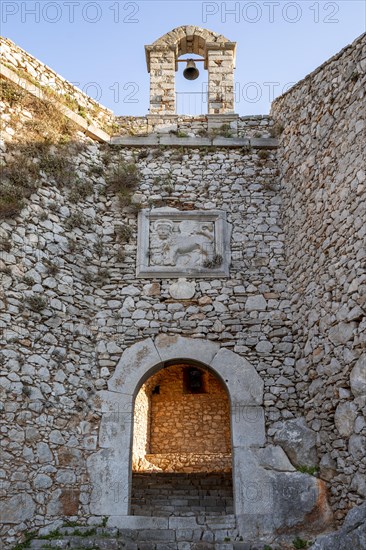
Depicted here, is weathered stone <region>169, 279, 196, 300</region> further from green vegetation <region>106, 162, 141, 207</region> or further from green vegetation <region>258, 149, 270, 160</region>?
green vegetation <region>258, 149, 270, 160</region>

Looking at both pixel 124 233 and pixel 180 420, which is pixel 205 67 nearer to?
pixel 124 233

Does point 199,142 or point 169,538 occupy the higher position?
point 199,142

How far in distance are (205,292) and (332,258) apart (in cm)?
187

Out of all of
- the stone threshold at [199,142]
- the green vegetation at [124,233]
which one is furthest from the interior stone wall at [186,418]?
the stone threshold at [199,142]

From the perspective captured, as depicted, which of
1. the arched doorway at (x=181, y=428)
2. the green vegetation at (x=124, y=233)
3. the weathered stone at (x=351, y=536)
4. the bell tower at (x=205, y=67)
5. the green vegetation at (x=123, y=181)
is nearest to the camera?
the weathered stone at (x=351, y=536)

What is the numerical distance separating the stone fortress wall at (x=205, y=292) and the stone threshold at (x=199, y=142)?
87mm

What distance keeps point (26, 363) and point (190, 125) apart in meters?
4.66

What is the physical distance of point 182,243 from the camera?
8.20 metres

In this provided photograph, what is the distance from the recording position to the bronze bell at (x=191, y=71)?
9.56m

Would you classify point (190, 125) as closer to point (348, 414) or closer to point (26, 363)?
point (26, 363)

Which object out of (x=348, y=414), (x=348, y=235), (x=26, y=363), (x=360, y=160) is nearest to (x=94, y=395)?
(x=26, y=363)

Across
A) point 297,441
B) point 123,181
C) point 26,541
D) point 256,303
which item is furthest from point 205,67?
point 26,541

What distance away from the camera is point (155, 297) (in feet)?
25.9

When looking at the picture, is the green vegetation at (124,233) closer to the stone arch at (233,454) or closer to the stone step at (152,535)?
the stone arch at (233,454)
